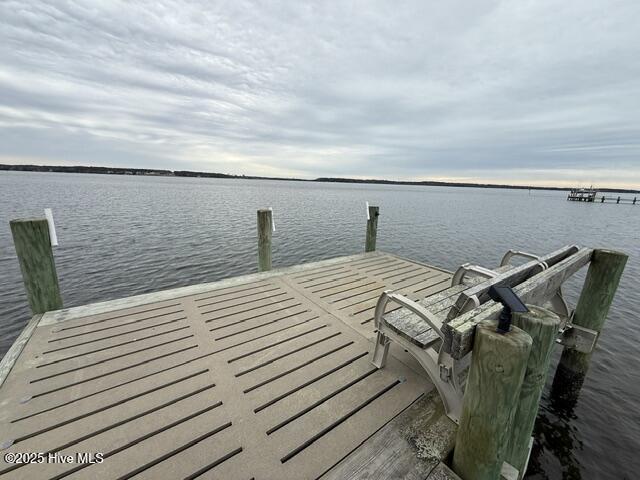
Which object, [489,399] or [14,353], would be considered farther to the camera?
[14,353]

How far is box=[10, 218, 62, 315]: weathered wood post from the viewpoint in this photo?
3.81 meters

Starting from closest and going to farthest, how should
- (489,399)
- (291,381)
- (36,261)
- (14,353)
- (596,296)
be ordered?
1. (489,399)
2. (291,381)
3. (14,353)
4. (596,296)
5. (36,261)

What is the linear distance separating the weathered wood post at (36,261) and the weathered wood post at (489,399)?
5.37 m

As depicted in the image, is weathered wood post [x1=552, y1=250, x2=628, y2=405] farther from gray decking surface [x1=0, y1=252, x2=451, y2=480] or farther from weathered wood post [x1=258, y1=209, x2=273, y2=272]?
weathered wood post [x1=258, y1=209, x2=273, y2=272]

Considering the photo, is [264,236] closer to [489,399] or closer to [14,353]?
[14,353]

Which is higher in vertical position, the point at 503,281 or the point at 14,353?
the point at 503,281

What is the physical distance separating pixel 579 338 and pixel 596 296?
0.64 meters

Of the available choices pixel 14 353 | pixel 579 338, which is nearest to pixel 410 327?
pixel 579 338

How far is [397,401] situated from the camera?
268 centimetres

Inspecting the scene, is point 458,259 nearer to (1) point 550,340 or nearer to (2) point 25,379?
(1) point 550,340

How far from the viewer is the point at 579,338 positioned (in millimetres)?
3771

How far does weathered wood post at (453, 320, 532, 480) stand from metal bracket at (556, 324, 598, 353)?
111 inches

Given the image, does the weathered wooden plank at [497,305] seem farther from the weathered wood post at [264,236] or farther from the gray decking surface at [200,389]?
the weathered wood post at [264,236]

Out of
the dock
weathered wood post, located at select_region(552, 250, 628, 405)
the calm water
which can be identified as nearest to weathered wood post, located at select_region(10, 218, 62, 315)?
the dock
